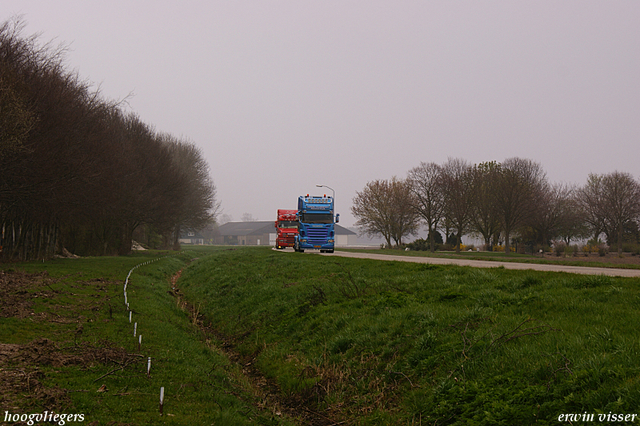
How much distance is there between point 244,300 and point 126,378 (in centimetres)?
1165

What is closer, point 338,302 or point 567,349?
point 567,349

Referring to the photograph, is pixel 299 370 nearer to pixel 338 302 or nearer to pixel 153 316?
pixel 338 302

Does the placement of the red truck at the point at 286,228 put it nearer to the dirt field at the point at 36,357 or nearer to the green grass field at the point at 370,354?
the green grass field at the point at 370,354

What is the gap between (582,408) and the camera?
6.29 m

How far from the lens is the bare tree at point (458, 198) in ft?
209

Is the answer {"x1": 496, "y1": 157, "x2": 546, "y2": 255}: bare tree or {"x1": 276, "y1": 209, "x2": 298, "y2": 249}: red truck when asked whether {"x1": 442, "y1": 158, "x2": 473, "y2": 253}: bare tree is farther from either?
{"x1": 276, "y1": 209, "x2": 298, "y2": 249}: red truck

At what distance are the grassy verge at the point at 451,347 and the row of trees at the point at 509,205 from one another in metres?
47.2

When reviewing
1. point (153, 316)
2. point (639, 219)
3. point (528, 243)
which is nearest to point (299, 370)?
point (153, 316)

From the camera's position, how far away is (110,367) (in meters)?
9.11

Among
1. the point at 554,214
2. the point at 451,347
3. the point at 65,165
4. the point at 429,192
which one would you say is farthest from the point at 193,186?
the point at 451,347

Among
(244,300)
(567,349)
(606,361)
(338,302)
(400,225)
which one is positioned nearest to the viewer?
(606,361)

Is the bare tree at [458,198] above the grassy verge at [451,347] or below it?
above

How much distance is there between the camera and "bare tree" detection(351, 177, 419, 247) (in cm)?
7744

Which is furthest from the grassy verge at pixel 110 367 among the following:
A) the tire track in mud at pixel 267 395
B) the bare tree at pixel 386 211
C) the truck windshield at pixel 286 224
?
the bare tree at pixel 386 211
